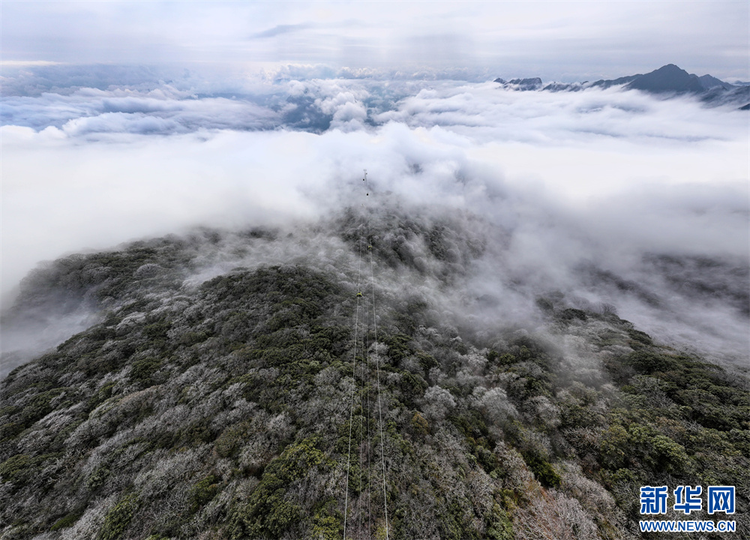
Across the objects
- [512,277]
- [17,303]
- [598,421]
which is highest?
[598,421]

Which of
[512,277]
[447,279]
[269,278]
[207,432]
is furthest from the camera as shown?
[512,277]

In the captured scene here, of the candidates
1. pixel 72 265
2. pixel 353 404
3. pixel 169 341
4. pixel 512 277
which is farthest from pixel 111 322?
pixel 512 277

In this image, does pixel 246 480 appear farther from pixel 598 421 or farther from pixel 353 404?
pixel 598 421

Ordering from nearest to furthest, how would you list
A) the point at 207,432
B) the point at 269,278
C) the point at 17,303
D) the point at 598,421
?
the point at 207,432 < the point at 598,421 < the point at 17,303 < the point at 269,278

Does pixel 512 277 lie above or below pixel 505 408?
below

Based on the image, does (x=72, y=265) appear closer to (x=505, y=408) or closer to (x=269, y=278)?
(x=269, y=278)

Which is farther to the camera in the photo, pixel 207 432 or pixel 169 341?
pixel 169 341

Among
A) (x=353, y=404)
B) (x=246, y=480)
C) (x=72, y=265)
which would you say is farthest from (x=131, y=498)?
(x=72, y=265)
